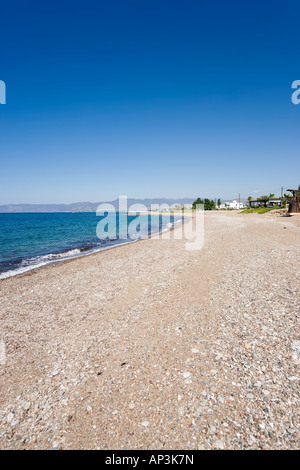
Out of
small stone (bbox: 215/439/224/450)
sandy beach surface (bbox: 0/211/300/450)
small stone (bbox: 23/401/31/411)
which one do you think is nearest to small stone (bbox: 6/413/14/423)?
sandy beach surface (bbox: 0/211/300/450)

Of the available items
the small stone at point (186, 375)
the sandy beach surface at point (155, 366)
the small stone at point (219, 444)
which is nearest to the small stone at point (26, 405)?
the sandy beach surface at point (155, 366)

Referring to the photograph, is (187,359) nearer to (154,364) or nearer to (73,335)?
(154,364)

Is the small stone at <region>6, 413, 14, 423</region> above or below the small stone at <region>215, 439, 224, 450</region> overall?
below

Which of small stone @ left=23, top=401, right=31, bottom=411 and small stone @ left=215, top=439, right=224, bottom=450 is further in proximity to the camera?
small stone @ left=23, top=401, right=31, bottom=411

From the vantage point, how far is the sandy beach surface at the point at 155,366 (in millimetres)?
3664

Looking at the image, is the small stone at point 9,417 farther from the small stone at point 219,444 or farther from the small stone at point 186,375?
the small stone at point 219,444

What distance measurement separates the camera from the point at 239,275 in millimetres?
10953

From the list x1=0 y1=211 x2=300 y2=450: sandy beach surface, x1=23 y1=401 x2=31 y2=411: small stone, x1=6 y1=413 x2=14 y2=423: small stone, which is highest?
x1=0 y1=211 x2=300 y2=450: sandy beach surface

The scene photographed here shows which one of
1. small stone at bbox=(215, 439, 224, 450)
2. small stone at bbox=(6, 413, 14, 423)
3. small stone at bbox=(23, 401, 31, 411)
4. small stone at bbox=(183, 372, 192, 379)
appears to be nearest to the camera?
small stone at bbox=(215, 439, 224, 450)

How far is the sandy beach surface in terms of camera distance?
12.0 feet

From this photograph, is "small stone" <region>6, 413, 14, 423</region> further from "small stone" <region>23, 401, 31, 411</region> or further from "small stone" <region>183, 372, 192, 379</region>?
"small stone" <region>183, 372, 192, 379</region>

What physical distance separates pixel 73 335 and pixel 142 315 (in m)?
2.37
